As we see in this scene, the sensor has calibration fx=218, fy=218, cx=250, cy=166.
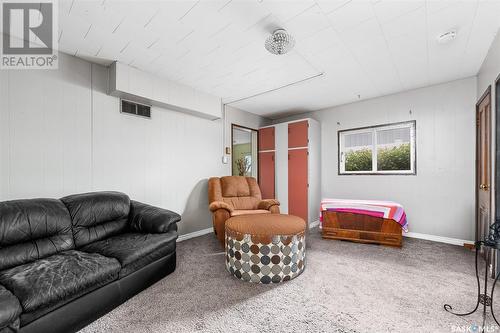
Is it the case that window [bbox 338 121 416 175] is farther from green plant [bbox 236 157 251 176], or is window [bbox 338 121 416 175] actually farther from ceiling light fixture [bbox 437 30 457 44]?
green plant [bbox 236 157 251 176]

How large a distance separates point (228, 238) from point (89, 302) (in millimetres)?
1289

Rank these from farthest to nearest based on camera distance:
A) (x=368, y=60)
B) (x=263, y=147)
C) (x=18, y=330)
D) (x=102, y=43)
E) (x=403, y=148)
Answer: (x=263, y=147) → (x=403, y=148) → (x=368, y=60) → (x=102, y=43) → (x=18, y=330)

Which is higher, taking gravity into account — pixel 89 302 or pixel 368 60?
pixel 368 60

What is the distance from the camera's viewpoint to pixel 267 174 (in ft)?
16.9

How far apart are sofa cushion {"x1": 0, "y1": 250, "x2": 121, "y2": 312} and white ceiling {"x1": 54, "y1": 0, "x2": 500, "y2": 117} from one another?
7.01ft

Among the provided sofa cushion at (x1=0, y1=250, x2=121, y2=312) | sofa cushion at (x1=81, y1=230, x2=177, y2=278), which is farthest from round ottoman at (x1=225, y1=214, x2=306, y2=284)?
sofa cushion at (x1=0, y1=250, x2=121, y2=312)

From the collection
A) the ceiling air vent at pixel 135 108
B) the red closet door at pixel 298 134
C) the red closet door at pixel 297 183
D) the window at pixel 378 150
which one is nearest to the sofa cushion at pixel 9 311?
the ceiling air vent at pixel 135 108

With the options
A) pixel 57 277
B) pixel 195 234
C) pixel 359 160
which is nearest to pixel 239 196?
pixel 195 234

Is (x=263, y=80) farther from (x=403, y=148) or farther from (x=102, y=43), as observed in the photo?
(x=403, y=148)

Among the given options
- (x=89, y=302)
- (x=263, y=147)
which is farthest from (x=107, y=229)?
(x=263, y=147)

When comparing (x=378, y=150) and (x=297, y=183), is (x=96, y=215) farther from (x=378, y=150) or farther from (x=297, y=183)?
(x=378, y=150)

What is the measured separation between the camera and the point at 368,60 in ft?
9.09

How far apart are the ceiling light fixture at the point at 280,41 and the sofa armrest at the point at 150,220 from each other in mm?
2161

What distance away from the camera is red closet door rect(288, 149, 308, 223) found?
4477mm
